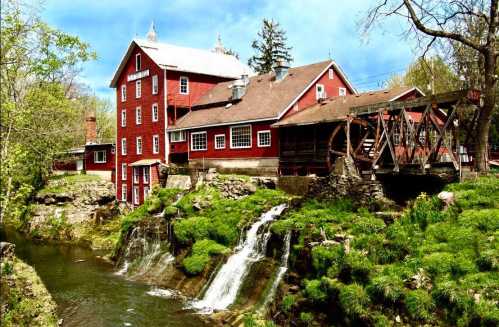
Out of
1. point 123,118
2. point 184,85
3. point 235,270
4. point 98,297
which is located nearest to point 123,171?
point 123,118

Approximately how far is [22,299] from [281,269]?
348 inches

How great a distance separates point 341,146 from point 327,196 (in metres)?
5.39

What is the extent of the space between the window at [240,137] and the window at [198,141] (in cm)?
327

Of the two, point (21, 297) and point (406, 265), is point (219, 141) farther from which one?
point (21, 297)

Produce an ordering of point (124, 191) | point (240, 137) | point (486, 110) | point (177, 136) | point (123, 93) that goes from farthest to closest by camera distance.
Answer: point (123, 93), point (124, 191), point (177, 136), point (240, 137), point (486, 110)

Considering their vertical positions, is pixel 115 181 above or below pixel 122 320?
above

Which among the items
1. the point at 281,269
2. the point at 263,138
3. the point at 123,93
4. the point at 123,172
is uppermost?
A: the point at 123,93

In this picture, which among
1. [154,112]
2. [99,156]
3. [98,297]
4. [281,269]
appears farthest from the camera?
[99,156]

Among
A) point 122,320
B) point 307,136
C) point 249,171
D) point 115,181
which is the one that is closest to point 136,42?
point 115,181

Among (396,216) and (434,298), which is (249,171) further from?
(434,298)

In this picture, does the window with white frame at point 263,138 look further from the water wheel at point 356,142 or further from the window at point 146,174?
the window at point 146,174

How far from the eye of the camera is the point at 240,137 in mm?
30609

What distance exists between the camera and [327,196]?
20812 mm

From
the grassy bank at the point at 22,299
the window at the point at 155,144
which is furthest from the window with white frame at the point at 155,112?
the grassy bank at the point at 22,299
